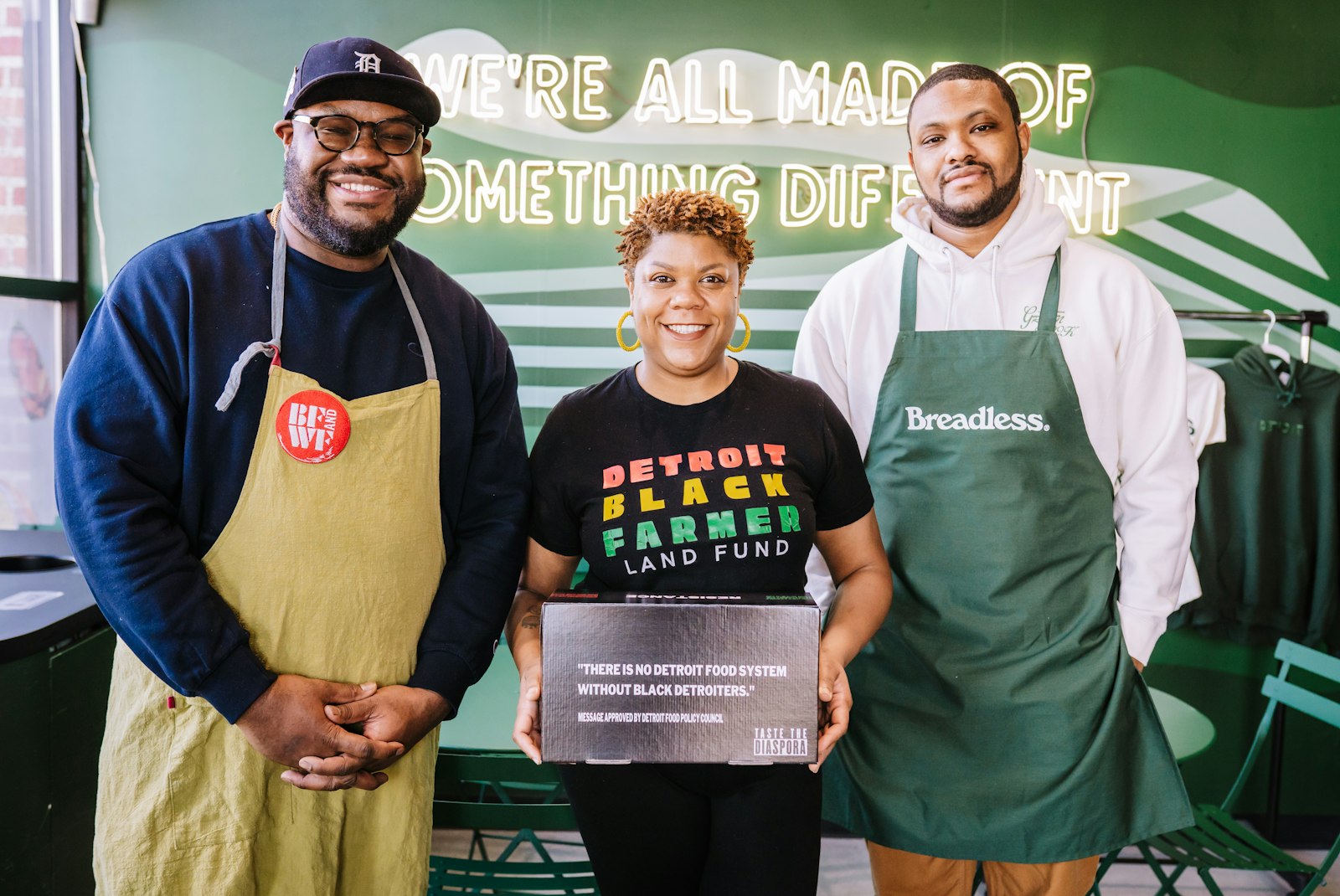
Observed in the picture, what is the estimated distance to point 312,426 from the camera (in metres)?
1.44

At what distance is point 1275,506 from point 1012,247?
2310 millimetres

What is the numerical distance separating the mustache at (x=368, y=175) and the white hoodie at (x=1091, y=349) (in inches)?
34.0

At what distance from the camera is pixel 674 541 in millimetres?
1532

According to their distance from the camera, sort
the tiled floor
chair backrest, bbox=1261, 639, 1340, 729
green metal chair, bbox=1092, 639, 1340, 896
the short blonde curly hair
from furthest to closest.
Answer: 1. the tiled floor
2. chair backrest, bbox=1261, 639, 1340, 729
3. green metal chair, bbox=1092, 639, 1340, 896
4. the short blonde curly hair

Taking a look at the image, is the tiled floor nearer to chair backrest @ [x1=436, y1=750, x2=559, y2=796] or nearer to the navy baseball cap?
chair backrest @ [x1=436, y1=750, x2=559, y2=796]

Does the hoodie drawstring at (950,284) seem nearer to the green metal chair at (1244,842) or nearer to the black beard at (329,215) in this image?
the black beard at (329,215)

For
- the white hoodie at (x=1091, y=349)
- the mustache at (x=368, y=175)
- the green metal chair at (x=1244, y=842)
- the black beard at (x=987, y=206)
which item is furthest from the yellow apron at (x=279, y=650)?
the green metal chair at (x=1244, y=842)

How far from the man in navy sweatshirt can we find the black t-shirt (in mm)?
149

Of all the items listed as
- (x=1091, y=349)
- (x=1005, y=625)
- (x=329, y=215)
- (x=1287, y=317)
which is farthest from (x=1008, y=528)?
(x=1287, y=317)

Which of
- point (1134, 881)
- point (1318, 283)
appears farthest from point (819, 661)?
point (1318, 283)

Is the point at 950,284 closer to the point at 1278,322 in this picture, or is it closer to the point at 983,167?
the point at 983,167

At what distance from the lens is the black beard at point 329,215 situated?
4.87 ft

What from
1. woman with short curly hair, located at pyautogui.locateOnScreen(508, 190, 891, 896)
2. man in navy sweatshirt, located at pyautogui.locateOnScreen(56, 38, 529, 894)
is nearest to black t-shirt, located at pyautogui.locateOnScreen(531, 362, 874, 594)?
woman with short curly hair, located at pyautogui.locateOnScreen(508, 190, 891, 896)

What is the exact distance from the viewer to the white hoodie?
1833 mm
